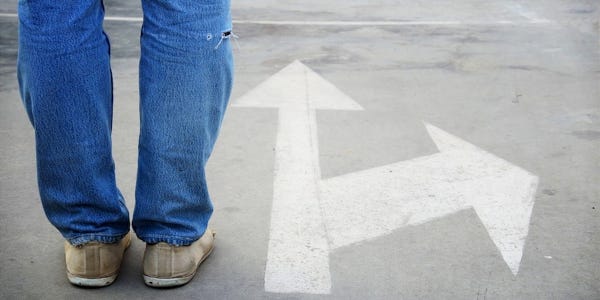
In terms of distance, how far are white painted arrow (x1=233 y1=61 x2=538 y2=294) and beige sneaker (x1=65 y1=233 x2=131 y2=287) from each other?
45 centimetres

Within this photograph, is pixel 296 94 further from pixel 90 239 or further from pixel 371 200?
pixel 90 239

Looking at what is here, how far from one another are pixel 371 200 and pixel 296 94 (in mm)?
1446

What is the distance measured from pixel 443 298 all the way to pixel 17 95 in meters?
2.76

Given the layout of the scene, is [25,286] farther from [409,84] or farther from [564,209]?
[409,84]

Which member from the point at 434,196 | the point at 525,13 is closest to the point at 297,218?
the point at 434,196

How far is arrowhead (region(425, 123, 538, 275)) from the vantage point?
2.76 m

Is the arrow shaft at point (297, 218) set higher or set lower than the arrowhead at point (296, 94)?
higher

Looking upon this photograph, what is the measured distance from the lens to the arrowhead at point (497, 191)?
2764 mm

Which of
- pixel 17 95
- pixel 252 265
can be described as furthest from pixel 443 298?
pixel 17 95

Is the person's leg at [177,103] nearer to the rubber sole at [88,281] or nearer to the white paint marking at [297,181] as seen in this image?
the rubber sole at [88,281]

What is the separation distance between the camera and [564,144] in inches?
147

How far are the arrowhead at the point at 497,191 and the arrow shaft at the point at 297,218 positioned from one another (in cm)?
56

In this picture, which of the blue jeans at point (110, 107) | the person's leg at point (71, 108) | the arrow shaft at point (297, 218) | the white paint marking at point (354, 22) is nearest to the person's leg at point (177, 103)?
the blue jeans at point (110, 107)

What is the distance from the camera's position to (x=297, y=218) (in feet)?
9.65
